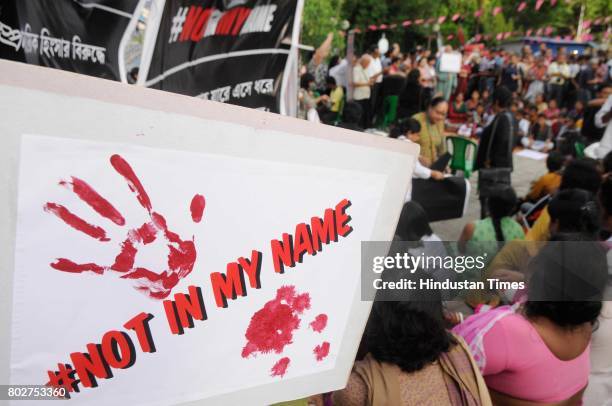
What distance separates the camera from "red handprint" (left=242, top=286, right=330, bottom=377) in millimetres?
1202

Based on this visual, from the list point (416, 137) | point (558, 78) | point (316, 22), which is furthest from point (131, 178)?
point (558, 78)

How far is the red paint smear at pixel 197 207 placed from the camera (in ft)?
3.46

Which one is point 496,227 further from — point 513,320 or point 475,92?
point 475,92

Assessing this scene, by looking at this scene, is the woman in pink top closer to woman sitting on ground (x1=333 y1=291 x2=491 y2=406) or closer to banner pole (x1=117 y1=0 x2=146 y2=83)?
woman sitting on ground (x1=333 y1=291 x2=491 y2=406)

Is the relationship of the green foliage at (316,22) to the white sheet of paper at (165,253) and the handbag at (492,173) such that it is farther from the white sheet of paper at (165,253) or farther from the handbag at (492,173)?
the white sheet of paper at (165,253)

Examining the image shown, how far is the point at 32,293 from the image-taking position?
3.10 ft

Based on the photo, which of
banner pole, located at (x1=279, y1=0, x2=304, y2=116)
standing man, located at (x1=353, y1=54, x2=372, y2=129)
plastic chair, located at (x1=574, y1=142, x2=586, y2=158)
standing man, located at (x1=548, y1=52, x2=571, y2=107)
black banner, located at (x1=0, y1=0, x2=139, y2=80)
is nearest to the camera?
black banner, located at (x1=0, y1=0, x2=139, y2=80)

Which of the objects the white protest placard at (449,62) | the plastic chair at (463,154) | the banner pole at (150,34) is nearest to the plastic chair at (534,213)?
the plastic chair at (463,154)

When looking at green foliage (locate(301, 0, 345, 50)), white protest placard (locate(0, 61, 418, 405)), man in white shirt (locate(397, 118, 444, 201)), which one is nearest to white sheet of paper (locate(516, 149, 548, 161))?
green foliage (locate(301, 0, 345, 50))

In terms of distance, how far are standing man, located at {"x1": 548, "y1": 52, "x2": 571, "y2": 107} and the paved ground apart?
526 centimetres

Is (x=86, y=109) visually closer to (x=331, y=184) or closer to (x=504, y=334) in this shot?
(x=331, y=184)

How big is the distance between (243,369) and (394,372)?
48 centimetres

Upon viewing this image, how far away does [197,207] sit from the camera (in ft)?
3.49

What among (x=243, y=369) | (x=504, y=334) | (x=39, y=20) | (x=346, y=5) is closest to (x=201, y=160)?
(x=243, y=369)
